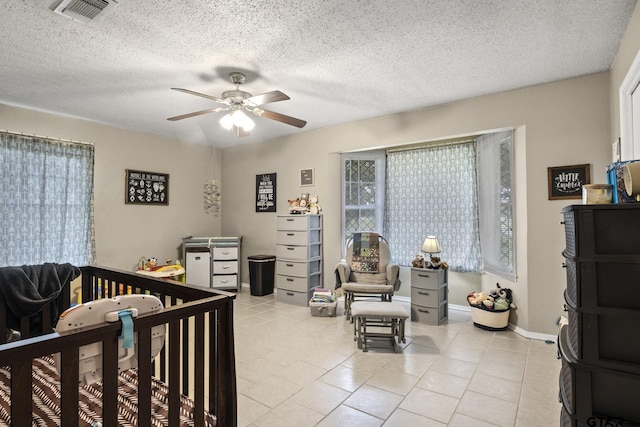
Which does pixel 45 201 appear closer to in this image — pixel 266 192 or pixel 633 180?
pixel 266 192

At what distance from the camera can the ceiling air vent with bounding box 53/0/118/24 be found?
1.91 meters

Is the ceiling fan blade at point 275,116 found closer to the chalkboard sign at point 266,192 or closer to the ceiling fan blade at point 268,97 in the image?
the ceiling fan blade at point 268,97

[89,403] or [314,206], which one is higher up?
[314,206]

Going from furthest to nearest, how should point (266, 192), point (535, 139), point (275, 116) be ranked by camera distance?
point (266, 192)
point (535, 139)
point (275, 116)

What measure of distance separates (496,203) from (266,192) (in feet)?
11.1

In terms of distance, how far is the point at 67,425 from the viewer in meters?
0.99

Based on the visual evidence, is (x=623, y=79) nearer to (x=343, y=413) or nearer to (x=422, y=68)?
(x=422, y=68)

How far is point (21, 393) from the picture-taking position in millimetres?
913

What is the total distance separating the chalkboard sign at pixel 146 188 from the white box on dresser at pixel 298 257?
6.60 ft

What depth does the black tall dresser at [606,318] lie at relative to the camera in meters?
1.21

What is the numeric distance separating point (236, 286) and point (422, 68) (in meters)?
4.17

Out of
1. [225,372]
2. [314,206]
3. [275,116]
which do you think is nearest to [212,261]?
[314,206]

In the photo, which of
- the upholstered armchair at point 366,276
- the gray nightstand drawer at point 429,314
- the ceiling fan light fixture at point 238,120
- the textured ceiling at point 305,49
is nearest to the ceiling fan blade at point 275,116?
the ceiling fan light fixture at point 238,120

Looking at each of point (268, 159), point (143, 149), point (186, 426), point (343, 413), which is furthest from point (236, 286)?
point (186, 426)
